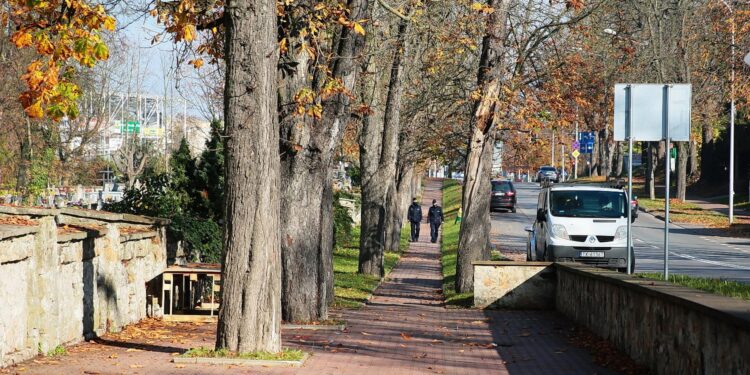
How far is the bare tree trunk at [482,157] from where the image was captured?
885 inches

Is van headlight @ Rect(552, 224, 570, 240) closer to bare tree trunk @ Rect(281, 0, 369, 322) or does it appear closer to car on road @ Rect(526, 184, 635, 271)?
car on road @ Rect(526, 184, 635, 271)

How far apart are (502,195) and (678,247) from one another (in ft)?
77.1

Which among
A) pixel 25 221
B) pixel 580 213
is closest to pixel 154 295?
pixel 25 221

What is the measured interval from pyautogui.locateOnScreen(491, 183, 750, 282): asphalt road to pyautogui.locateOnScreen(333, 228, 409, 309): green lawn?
16.1 ft

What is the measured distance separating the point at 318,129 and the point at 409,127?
831 inches

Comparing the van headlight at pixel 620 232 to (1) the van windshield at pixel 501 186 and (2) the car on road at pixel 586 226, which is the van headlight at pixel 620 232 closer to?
(2) the car on road at pixel 586 226

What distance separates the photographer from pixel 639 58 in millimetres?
39625

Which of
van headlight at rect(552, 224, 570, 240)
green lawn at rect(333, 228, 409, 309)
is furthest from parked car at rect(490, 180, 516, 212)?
van headlight at rect(552, 224, 570, 240)

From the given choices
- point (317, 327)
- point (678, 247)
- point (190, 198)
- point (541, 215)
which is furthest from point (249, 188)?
point (678, 247)

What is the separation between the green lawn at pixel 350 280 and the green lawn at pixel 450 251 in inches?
64.0

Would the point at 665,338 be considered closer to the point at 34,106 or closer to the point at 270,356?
the point at 270,356

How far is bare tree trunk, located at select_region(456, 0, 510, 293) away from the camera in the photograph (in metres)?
22.5

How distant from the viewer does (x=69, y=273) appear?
1243 centimetres

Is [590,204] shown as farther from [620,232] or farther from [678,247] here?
[678,247]
